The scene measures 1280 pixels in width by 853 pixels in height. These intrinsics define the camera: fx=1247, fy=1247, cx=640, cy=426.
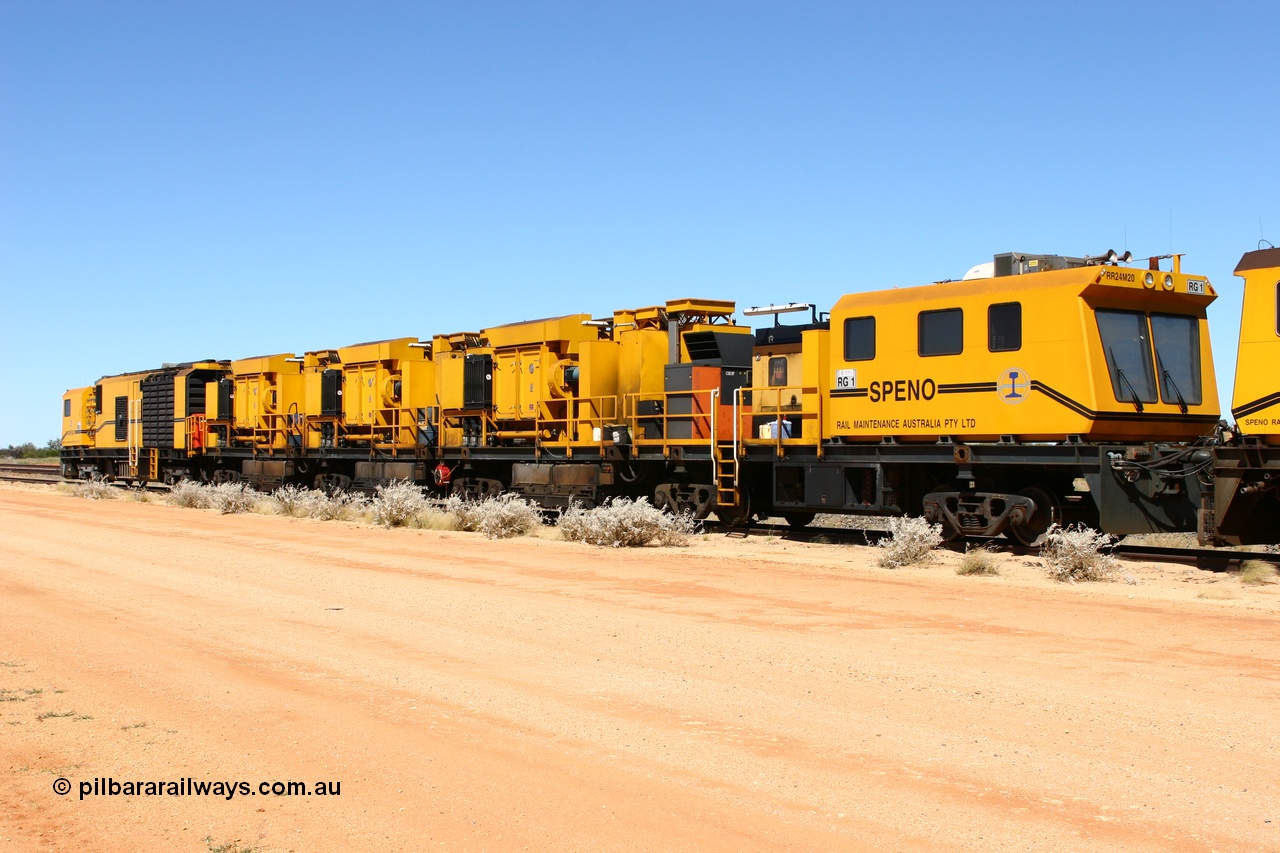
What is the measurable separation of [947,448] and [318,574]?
8741 mm

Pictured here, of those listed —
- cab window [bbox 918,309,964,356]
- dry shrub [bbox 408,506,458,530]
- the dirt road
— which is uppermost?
cab window [bbox 918,309,964,356]

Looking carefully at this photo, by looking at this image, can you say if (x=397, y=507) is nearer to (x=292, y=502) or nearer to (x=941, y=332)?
(x=292, y=502)

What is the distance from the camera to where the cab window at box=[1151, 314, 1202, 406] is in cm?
1675

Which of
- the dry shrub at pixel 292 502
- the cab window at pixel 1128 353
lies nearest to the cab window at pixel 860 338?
the cab window at pixel 1128 353

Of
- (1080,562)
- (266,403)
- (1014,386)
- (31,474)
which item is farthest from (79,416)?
(1080,562)

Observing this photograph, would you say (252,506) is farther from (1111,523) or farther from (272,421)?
(1111,523)

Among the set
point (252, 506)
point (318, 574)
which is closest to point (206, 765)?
point (318, 574)

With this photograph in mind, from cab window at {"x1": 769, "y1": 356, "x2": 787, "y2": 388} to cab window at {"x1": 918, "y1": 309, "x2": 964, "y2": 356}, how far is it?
3438 millimetres

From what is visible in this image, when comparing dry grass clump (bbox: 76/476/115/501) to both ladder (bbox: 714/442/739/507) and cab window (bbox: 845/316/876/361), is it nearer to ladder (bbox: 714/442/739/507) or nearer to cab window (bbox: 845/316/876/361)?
ladder (bbox: 714/442/739/507)

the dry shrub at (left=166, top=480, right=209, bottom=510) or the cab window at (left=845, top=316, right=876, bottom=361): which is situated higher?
the cab window at (left=845, top=316, right=876, bottom=361)

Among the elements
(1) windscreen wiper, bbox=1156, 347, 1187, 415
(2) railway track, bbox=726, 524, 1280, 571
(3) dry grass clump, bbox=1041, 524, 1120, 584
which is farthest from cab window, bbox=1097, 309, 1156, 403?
(3) dry grass clump, bbox=1041, 524, 1120, 584

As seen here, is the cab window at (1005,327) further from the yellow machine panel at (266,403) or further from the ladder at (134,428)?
the ladder at (134,428)

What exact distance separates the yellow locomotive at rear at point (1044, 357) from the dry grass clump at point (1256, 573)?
7.79 ft

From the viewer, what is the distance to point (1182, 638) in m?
10.2
